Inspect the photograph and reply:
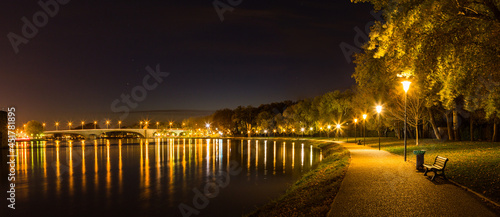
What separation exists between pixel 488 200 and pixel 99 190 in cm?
1869

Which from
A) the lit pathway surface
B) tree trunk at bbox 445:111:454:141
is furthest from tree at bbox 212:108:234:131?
the lit pathway surface

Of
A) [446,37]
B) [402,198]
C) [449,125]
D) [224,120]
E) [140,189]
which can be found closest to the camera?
[402,198]

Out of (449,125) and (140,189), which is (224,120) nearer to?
(449,125)

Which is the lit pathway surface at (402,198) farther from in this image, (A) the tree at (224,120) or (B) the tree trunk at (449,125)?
(A) the tree at (224,120)

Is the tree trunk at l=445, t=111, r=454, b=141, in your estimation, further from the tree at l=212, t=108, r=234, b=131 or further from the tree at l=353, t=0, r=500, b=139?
the tree at l=212, t=108, r=234, b=131

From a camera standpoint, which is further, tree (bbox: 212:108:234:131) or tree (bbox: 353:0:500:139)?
tree (bbox: 212:108:234:131)

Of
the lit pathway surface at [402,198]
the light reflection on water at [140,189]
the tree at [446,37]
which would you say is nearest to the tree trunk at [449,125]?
the light reflection on water at [140,189]

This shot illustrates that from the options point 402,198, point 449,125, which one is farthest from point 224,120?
point 402,198

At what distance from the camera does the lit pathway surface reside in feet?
27.5

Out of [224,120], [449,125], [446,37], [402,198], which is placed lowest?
[224,120]

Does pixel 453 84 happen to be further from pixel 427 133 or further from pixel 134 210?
pixel 427 133

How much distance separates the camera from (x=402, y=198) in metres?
9.80

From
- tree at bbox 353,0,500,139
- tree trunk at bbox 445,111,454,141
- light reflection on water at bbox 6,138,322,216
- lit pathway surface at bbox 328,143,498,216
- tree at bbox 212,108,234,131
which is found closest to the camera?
lit pathway surface at bbox 328,143,498,216

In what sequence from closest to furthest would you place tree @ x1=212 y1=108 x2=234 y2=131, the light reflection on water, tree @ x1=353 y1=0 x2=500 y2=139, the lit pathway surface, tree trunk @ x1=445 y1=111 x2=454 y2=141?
1. the lit pathway surface
2. tree @ x1=353 y1=0 x2=500 y2=139
3. the light reflection on water
4. tree trunk @ x1=445 y1=111 x2=454 y2=141
5. tree @ x1=212 y1=108 x2=234 y2=131
